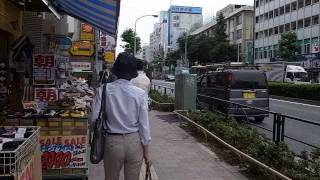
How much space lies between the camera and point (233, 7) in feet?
374

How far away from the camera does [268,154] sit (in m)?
8.28

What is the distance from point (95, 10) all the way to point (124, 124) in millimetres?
4625

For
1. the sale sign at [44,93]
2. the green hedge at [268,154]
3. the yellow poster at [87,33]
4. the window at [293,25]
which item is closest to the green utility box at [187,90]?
the green hedge at [268,154]

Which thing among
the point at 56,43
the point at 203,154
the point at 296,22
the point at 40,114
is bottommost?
the point at 203,154

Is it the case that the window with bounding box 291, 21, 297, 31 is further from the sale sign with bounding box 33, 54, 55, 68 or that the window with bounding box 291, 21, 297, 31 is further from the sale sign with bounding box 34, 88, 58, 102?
the sale sign with bounding box 34, 88, 58, 102

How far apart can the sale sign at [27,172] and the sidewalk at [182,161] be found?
363 cm

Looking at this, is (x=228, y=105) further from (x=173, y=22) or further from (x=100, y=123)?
(x=173, y=22)

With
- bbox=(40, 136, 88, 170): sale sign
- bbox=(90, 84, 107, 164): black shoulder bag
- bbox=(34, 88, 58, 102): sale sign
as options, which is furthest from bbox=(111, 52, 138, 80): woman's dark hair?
bbox=(34, 88, 58, 102): sale sign

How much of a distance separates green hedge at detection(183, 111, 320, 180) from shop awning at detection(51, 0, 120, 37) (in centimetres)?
333

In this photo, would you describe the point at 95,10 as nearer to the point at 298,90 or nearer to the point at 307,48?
the point at 298,90

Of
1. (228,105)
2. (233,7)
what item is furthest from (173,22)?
(228,105)

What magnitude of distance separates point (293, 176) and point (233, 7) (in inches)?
4308

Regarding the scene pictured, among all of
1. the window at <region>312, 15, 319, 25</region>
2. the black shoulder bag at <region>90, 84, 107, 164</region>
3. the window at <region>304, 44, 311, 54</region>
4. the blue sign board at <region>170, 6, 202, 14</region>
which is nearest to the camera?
the black shoulder bag at <region>90, 84, 107, 164</region>

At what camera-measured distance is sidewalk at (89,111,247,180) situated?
8461mm
